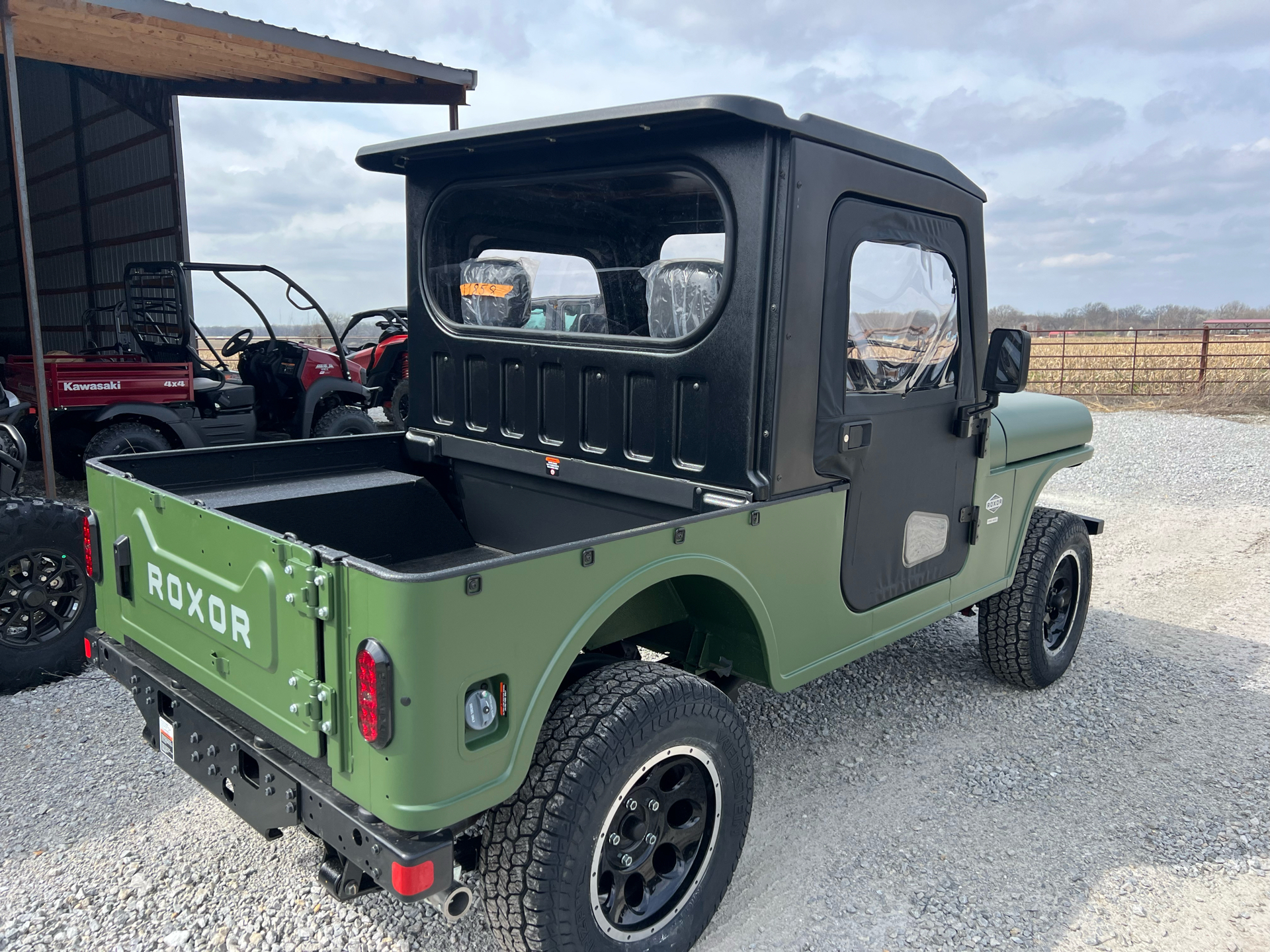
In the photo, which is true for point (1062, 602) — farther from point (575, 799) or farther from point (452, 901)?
point (452, 901)

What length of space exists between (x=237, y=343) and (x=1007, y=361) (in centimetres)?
870

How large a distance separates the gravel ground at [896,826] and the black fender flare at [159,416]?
4.43 m

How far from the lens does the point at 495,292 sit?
3479 millimetres

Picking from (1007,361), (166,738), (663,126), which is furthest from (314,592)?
(1007,361)

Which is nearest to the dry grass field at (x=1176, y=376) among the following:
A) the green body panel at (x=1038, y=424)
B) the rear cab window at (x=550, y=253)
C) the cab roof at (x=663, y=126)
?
the green body panel at (x=1038, y=424)

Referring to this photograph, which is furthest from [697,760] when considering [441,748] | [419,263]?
[419,263]

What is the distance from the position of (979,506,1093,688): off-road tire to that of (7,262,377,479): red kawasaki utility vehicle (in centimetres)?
683

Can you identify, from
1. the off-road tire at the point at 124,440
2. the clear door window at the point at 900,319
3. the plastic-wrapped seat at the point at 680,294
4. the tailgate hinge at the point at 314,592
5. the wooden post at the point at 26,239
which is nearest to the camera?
the tailgate hinge at the point at 314,592

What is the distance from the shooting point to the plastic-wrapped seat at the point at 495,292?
3447 mm

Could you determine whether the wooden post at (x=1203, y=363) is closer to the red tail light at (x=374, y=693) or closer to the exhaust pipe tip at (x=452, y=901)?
the exhaust pipe tip at (x=452, y=901)

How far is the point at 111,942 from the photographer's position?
2.48m

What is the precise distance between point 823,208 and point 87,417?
7288 mm

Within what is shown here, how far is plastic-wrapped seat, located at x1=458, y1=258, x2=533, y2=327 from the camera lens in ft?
11.3

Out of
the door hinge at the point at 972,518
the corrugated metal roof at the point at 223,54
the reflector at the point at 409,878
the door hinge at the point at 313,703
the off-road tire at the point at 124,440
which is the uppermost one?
the corrugated metal roof at the point at 223,54
